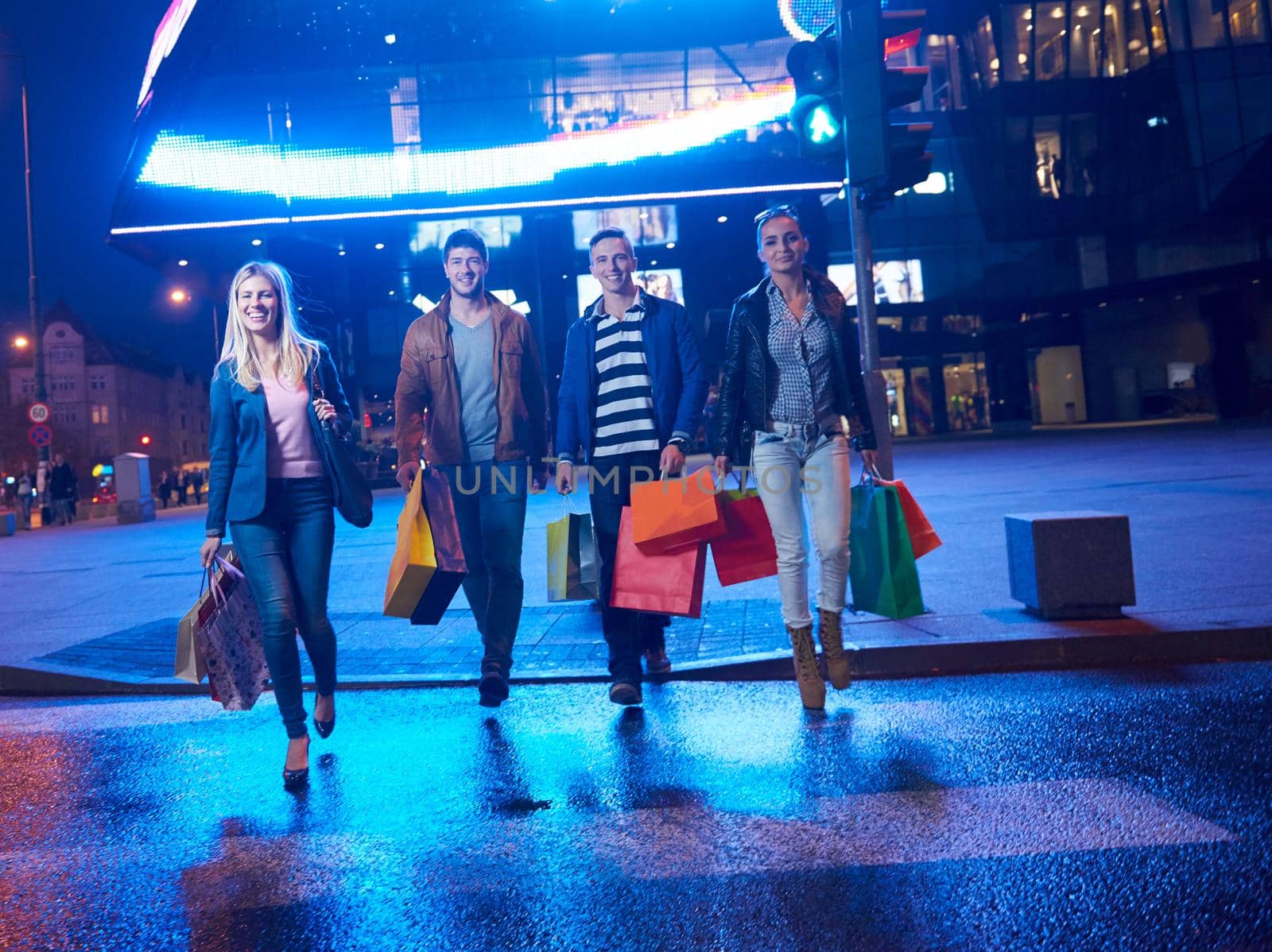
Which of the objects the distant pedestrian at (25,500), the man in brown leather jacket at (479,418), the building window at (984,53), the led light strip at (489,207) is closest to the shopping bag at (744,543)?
the man in brown leather jacket at (479,418)

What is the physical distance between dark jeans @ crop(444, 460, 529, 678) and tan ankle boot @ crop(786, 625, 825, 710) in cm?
127

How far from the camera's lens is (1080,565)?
5.78 meters

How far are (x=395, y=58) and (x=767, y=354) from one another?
27852mm

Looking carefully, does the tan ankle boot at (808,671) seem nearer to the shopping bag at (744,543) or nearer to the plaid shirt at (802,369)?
the shopping bag at (744,543)

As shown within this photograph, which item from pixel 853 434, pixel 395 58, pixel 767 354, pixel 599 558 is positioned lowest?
pixel 599 558

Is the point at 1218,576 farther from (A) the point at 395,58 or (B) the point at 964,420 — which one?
(B) the point at 964,420

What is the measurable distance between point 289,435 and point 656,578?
1.65 metres

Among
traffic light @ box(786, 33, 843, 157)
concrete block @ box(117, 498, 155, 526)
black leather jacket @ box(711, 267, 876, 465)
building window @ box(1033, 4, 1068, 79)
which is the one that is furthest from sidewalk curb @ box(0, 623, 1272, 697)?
building window @ box(1033, 4, 1068, 79)

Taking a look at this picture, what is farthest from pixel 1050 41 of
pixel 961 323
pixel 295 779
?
pixel 295 779

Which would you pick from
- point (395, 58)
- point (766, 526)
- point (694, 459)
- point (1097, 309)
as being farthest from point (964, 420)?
point (766, 526)

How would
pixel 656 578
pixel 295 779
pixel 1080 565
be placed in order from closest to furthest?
pixel 295 779, pixel 656 578, pixel 1080 565

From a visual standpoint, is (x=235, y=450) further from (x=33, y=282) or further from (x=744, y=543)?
(x=33, y=282)

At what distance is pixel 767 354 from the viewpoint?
4.75 m

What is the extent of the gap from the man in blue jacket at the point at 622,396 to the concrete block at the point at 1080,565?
2233 mm
